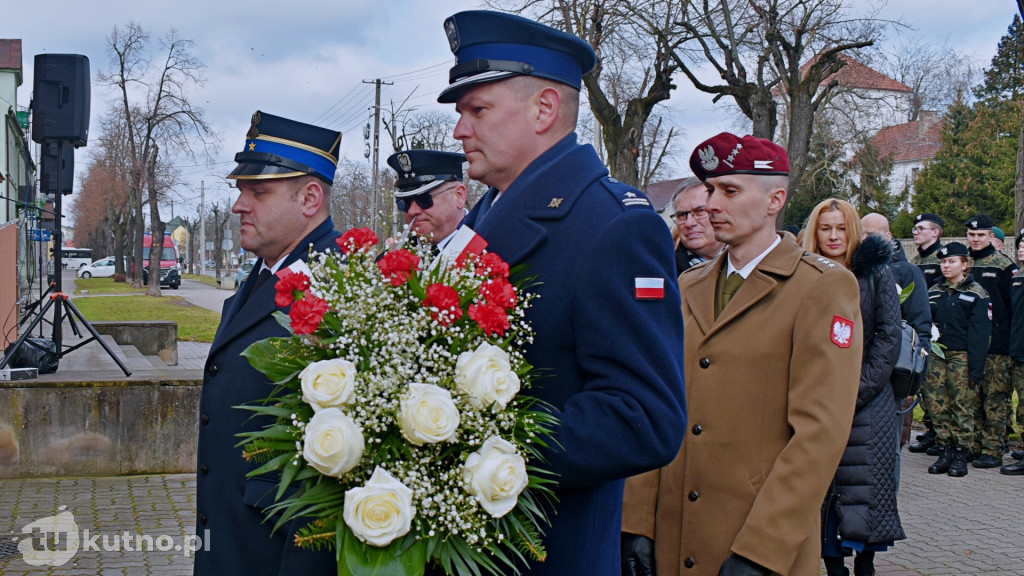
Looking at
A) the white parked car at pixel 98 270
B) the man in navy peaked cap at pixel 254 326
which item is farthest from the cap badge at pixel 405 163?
the white parked car at pixel 98 270

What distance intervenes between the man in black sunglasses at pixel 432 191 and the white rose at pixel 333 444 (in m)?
3.60

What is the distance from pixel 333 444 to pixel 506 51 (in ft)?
3.29

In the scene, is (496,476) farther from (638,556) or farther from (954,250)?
(954,250)

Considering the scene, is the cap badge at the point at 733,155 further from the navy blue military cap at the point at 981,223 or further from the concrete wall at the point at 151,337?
the concrete wall at the point at 151,337

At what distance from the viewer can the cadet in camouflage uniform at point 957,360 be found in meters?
9.36

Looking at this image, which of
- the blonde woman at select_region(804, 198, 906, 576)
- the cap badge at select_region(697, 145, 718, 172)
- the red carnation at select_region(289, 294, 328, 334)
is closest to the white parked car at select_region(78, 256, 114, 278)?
the blonde woman at select_region(804, 198, 906, 576)

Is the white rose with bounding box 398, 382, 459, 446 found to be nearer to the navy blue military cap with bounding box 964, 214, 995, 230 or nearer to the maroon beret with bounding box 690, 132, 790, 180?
the maroon beret with bounding box 690, 132, 790, 180

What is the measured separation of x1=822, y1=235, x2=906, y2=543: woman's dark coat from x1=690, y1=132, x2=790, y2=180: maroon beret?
172 centimetres

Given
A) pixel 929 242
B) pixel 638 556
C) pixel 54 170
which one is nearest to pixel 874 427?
pixel 638 556

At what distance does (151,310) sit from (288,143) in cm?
2531

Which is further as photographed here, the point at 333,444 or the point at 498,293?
the point at 498,293

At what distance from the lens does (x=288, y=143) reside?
321cm

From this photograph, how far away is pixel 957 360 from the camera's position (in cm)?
958

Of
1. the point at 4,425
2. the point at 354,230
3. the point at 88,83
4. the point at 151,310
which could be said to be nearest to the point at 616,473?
the point at 354,230
